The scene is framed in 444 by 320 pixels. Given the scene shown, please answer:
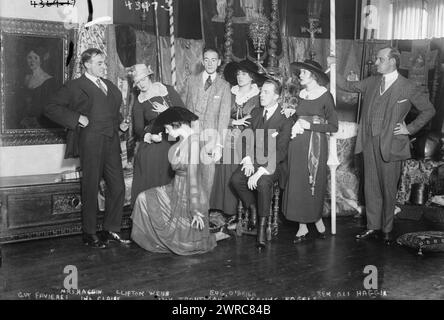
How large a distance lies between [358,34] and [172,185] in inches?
143

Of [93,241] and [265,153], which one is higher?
[265,153]

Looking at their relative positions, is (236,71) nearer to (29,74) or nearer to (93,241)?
(29,74)

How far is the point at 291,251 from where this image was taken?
16.2ft

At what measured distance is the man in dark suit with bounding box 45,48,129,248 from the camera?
478 centimetres

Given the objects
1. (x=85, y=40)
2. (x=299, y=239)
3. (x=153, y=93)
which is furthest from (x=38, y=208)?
(x=299, y=239)

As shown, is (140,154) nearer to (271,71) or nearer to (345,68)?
(271,71)

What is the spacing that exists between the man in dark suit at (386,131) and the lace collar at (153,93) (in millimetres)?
1899

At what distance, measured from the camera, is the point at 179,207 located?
15.6 feet

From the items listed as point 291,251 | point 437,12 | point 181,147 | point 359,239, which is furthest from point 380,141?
point 437,12

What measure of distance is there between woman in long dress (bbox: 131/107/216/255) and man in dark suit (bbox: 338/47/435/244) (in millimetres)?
1634

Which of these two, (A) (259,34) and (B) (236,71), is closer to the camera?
(B) (236,71)

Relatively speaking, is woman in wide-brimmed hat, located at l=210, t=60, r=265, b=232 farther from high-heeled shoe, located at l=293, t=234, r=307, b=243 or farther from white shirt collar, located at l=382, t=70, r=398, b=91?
white shirt collar, located at l=382, t=70, r=398, b=91

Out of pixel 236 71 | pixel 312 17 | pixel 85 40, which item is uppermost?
pixel 312 17

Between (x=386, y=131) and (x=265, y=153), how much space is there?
1.12 metres
